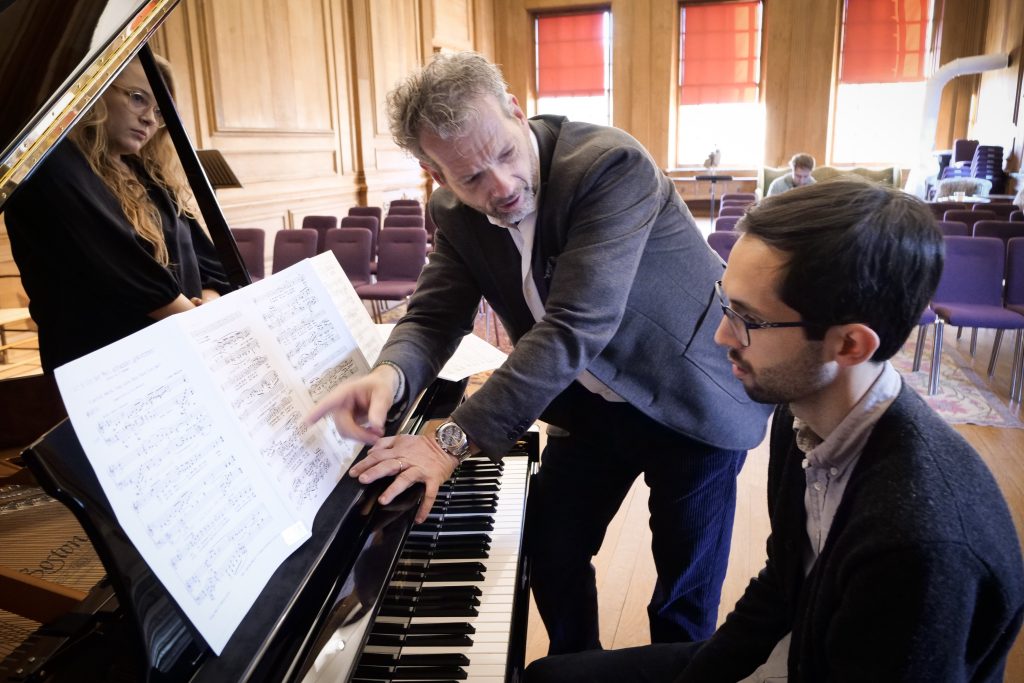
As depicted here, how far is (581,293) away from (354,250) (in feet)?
15.8

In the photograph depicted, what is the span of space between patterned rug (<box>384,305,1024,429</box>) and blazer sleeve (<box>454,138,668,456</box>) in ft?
8.98

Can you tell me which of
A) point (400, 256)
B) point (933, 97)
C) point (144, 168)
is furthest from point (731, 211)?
point (933, 97)

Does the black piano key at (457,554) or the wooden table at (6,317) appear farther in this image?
the wooden table at (6,317)

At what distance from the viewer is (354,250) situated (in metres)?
5.91

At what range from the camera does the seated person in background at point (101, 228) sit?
1.71m

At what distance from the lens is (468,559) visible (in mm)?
1297

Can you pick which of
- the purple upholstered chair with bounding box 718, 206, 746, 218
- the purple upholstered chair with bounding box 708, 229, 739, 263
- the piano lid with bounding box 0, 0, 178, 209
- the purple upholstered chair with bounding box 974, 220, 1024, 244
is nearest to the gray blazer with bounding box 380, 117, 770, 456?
the piano lid with bounding box 0, 0, 178, 209

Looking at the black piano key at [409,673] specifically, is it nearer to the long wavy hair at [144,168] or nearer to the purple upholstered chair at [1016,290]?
the long wavy hair at [144,168]

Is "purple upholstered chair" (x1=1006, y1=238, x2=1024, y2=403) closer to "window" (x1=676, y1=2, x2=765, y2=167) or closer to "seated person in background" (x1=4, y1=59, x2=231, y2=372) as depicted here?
"seated person in background" (x1=4, y1=59, x2=231, y2=372)

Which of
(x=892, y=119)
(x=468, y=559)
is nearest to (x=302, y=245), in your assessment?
(x=468, y=559)

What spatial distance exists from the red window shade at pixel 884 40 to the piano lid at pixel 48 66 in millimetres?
14451

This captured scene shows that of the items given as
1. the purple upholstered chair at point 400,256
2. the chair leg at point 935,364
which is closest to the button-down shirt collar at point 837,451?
the chair leg at point 935,364

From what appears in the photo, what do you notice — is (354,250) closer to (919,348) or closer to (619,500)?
(919,348)

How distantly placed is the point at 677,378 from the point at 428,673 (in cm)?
82
